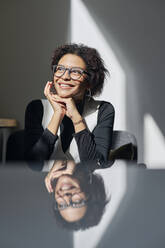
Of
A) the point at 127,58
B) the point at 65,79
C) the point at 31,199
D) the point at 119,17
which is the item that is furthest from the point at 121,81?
the point at 31,199

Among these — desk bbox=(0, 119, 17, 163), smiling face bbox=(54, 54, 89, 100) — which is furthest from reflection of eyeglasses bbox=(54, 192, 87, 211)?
desk bbox=(0, 119, 17, 163)

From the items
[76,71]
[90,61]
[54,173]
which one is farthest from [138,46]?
[54,173]

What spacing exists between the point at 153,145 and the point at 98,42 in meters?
0.99

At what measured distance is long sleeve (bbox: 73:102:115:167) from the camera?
122 cm

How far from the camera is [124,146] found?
4.47 ft

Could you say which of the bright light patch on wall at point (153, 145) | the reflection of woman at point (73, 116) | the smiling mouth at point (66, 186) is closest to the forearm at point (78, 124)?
the reflection of woman at point (73, 116)

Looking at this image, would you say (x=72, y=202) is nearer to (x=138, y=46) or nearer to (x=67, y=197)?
(x=67, y=197)

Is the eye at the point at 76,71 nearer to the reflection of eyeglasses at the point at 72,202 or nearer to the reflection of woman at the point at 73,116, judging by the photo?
the reflection of woman at the point at 73,116

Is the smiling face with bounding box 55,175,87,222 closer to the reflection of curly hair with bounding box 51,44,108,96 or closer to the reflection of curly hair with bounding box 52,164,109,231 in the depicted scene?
the reflection of curly hair with bounding box 52,164,109,231

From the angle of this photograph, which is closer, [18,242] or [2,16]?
Answer: [18,242]

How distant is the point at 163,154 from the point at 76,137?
133 cm

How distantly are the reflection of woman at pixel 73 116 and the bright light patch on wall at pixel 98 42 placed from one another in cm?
70

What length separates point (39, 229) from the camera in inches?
4.3

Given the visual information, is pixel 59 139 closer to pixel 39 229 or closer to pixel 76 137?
pixel 76 137
